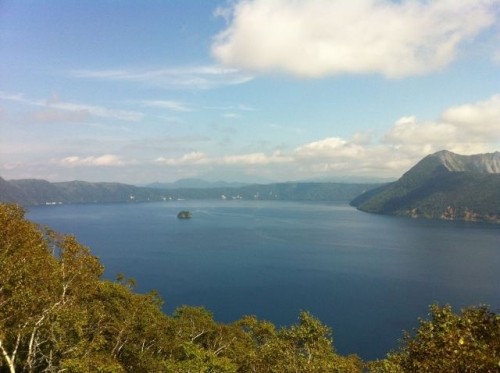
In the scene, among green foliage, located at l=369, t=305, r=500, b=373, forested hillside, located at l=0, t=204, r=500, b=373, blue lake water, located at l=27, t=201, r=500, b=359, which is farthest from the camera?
blue lake water, located at l=27, t=201, r=500, b=359

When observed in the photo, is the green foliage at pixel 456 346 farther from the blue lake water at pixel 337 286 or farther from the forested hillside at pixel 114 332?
the blue lake water at pixel 337 286

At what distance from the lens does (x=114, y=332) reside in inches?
1528

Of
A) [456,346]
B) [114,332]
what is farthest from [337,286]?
[456,346]

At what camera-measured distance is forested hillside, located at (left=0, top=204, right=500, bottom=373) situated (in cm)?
1742

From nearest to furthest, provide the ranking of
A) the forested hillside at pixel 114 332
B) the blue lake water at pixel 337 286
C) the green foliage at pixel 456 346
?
1. the green foliage at pixel 456 346
2. the forested hillside at pixel 114 332
3. the blue lake water at pixel 337 286

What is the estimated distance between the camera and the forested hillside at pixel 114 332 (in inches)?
686

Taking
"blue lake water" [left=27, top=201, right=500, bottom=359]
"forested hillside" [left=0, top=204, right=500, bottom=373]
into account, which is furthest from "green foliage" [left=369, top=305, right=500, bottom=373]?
"blue lake water" [left=27, top=201, right=500, bottom=359]

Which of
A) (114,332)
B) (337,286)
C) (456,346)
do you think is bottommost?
(337,286)

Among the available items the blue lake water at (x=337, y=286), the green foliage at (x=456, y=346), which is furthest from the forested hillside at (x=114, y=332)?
the blue lake water at (x=337, y=286)

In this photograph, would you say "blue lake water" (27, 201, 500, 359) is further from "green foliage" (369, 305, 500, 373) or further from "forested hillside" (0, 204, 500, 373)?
"green foliage" (369, 305, 500, 373)

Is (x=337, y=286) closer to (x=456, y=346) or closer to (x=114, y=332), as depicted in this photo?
(x=114, y=332)

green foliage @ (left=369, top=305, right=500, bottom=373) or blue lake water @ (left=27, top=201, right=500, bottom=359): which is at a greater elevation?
green foliage @ (left=369, top=305, right=500, bottom=373)

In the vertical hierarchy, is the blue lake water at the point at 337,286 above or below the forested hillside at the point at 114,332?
below

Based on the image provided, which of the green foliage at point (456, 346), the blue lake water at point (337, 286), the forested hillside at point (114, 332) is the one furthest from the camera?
the blue lake water at point (337, 286)
